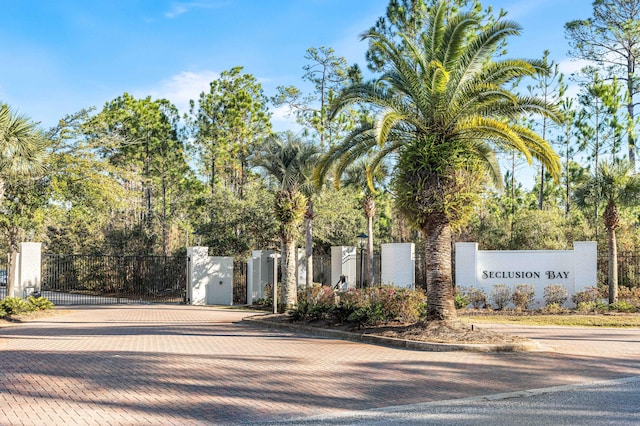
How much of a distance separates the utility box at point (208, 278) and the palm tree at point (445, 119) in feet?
50.9

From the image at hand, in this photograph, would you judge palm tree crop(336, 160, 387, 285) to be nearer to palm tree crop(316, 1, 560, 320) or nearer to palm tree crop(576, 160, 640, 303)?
palm tree crop(576, 160, 640, 303)

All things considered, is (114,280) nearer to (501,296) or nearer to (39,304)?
(39,304)

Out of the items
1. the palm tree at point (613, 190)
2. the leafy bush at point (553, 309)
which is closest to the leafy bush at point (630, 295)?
the palm tree at point (613, 190)

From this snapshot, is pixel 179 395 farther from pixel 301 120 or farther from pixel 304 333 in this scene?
pixel 301 120

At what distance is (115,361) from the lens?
10781 mm

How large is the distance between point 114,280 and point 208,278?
11022 mm

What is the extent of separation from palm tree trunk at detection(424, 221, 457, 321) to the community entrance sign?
32.0 feet

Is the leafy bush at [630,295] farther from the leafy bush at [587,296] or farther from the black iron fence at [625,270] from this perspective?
the black iron fence at [625,270]

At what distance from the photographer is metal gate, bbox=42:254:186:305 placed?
3178 cm

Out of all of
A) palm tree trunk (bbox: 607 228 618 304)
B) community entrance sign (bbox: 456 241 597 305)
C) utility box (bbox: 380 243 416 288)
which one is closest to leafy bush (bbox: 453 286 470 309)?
community entrance sign (bbox: 456 241 597 305)

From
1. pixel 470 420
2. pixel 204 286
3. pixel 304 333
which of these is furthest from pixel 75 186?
pixel 470 420

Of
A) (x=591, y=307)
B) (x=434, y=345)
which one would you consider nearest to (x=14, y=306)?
(x=434, y=345)

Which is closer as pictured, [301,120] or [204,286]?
[204,286]

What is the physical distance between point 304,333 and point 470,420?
8.91 m
